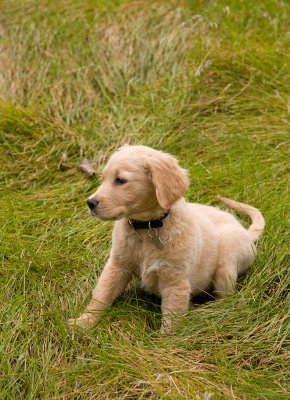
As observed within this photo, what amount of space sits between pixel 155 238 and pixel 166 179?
0.40m

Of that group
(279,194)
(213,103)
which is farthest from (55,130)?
(279,194)

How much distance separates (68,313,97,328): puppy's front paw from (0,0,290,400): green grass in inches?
3.6

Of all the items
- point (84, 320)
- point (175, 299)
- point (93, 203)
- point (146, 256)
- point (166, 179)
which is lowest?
point (84, 320)

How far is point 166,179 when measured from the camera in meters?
3.12

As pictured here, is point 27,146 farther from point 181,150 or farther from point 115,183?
point 115,183

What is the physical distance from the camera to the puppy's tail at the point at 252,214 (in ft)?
12.7

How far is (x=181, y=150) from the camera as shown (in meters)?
5.11

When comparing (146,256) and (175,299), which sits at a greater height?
(146,256)

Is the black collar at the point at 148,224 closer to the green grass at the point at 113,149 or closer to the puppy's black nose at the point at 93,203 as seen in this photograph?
the puppy's black nose at the point at 93,203

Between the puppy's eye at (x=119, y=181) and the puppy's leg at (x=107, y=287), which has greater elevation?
the puppy's eye at (x=119, y=181)

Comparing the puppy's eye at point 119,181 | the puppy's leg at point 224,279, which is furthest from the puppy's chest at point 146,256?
the puppy's leg at point 224,279

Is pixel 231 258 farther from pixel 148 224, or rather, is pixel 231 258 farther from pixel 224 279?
pixel 148 224

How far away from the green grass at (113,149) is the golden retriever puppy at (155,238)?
15 centimetres

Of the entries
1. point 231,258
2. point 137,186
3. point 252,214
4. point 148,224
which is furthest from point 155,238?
point 252,214
